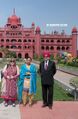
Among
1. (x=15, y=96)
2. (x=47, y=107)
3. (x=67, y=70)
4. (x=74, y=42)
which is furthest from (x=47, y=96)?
(x=74, y=42)

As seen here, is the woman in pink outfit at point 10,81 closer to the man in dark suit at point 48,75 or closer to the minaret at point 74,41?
the man in dark suit at point 48,75

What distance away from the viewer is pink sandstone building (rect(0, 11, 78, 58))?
90250 millimetres

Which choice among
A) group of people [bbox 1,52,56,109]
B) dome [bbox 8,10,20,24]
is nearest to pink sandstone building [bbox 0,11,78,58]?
dome [bbox 8,10,20,24]

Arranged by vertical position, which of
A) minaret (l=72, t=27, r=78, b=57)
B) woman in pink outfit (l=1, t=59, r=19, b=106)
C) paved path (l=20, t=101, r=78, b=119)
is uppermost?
woman in pink outfit (l=1, t=59, r=19, b=106)

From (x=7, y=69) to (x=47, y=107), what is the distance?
5.10 ft

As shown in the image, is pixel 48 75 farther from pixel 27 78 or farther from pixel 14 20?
pixel 14 20

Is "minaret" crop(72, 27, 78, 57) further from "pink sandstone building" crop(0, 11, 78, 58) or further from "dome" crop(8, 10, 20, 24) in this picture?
"dome" crop(8, 10, 20, 24)

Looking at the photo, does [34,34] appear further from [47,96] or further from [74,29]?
[47,96]

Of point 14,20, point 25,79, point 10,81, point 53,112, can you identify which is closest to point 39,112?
point 53,112

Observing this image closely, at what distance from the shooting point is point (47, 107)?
27.5ft

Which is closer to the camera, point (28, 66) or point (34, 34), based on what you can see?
point (28, 66)

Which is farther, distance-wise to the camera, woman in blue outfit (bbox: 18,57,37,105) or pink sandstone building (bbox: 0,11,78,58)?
pink sandstone building (bbox: 0,11,78,58)

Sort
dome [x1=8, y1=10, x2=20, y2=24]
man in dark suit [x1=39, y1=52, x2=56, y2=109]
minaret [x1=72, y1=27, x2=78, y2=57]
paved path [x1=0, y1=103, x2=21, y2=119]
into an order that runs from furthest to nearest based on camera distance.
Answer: dome [x1=8, y1=10, x2=20, y2=24] < minaret [x1=72, y1=27, x2=78, y2=57] < man in dark suit [x1=39, y1=52, x2=56, y2=109] < paved path [x1=0, y1=103, x2=21, y2=119]

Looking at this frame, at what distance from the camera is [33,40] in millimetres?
91875
